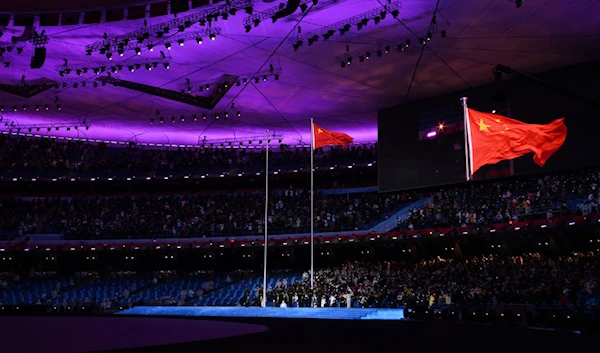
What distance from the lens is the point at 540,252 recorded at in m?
32.0

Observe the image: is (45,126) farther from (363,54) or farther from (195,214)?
(363,54)

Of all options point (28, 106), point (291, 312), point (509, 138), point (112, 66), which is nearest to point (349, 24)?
point (291, 312)

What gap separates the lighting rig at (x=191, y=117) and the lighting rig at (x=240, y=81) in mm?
4047

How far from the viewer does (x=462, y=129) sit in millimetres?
35781

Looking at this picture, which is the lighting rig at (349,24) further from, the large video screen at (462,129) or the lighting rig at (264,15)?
the large video screen at (462,129)

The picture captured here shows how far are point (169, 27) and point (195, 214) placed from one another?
22.1 m

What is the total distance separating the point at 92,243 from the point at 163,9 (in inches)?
894

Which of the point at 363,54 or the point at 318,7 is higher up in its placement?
the point at 318,7

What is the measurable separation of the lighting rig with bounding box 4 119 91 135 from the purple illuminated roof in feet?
3.57

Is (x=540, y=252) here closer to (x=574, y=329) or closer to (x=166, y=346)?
(x=574, y=329)

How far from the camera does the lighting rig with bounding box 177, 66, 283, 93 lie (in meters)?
33.1

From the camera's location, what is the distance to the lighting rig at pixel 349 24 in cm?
2525

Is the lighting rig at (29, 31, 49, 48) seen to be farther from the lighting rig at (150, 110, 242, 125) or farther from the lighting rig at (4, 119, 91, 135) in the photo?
the lighting rig at (4, 119, 91, 135)

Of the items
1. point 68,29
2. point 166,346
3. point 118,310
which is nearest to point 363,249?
point 118,310
